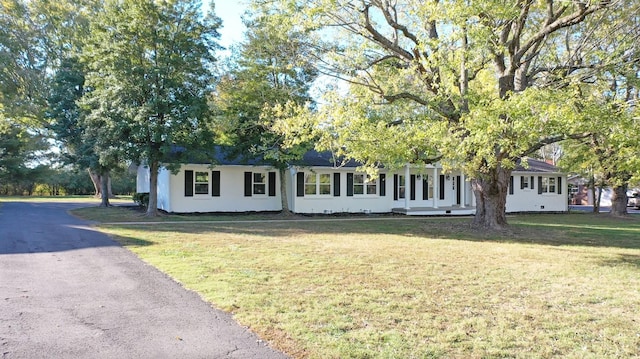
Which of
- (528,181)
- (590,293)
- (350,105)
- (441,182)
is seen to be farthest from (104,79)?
(528,181)

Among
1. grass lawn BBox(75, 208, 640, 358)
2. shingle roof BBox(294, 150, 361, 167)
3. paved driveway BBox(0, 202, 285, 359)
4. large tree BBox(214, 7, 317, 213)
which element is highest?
large tree BBox(214, 7, 317, 213)

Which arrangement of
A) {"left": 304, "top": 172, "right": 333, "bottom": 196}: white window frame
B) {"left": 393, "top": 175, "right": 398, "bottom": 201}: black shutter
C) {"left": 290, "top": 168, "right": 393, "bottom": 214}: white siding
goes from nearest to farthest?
{"left": 290, "top": 168, "right": 393, "bottom": 214}: white siding → {"left": 304, "top": 172, "right": 333, "bottom": 196}: white window frame → {"left": 393, "top": 175, "right": 398, "bottom": 201}: black shutter

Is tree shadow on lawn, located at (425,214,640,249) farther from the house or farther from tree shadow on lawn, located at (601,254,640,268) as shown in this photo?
the house

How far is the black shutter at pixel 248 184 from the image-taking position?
72.9 feet

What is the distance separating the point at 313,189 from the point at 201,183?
18.5 feet

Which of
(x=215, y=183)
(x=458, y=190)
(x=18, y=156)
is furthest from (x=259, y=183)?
(x=18, y=156)

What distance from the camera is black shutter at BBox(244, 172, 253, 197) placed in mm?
22234

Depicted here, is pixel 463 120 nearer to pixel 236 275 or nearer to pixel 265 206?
pixel 236 275

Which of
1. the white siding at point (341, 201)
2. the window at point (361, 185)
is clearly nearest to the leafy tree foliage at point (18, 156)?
the white siding at point (341, 201)

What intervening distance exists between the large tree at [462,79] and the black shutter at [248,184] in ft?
30.4

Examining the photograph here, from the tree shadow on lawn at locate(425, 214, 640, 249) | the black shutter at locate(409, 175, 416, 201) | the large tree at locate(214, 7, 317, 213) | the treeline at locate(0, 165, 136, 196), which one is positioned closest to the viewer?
the tree shadow on lawn at locate(425, 214, 640, 249)

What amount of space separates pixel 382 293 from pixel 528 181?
1021 inches

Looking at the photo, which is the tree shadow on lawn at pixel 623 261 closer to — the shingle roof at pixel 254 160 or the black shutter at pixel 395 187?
the shingle roof at pixel 254 160

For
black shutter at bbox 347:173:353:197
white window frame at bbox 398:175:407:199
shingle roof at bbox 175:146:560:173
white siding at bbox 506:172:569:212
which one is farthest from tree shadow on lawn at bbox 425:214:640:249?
white siding at bbox 506:172:569:212
